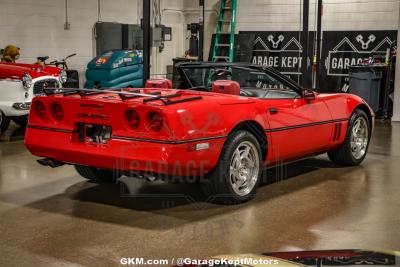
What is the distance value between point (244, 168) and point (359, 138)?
2.27 meters

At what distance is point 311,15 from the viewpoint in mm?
14180

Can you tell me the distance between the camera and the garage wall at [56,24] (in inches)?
480

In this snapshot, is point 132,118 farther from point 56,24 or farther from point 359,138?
point 56,24

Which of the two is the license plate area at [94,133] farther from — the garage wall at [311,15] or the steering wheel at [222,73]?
the garage wall at [311,15]

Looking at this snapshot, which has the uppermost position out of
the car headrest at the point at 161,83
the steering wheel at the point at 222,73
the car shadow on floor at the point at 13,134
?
the steering wheel at the point at 222,73

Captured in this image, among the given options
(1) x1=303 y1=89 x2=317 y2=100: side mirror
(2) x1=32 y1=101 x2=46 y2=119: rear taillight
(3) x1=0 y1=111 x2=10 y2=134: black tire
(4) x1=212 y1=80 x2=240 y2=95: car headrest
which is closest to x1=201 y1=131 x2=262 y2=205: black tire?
(4) x1=212 y1=80 x2=240 y2=95: car headrest

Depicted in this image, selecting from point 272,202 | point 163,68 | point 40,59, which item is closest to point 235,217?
point 272,202

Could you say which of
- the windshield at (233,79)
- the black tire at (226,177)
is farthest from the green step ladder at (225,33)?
the black tire at (226,177)

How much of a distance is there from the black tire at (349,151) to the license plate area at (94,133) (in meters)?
2.96

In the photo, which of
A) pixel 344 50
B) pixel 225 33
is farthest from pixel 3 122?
pixel 344 50

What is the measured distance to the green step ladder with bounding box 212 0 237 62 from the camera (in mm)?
14977

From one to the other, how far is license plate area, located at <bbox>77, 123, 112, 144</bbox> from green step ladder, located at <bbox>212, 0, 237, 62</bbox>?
9926mm

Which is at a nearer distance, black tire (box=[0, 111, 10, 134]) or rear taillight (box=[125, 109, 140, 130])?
rear taillight (box=[125, 109, 140, 130])

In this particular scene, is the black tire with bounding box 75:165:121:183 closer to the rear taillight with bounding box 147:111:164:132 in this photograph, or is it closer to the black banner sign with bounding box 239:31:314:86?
the rear taillight with bounding box 147:111:164:132
